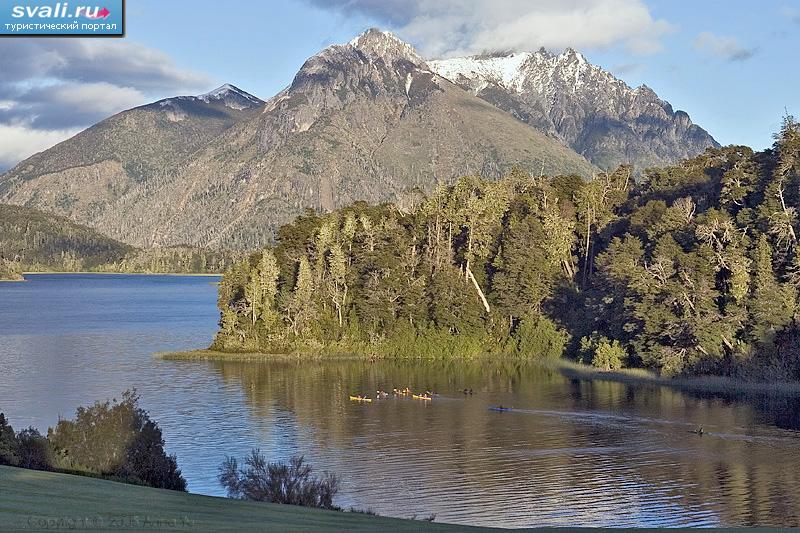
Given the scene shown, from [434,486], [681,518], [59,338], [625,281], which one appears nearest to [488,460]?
[434,486]

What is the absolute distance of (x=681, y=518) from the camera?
48406mm

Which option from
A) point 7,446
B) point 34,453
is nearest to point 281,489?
point 34,453

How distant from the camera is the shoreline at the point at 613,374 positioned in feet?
293

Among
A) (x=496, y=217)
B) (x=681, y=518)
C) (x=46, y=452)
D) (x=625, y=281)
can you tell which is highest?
(x=496, y=217)

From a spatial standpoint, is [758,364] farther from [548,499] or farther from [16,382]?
[16,382]

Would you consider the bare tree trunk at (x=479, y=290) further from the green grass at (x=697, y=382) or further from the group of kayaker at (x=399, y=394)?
A: the group of kayaker at (x=399, y=394)

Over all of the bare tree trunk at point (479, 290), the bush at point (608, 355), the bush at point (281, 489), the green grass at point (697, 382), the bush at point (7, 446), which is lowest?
the bush at point (281, 489)

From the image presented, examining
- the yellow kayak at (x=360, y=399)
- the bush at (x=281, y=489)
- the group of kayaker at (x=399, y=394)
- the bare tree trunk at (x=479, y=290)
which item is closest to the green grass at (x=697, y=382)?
the bare tree trunk at (x=479, y=290)

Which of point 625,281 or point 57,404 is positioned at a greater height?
point 625,281

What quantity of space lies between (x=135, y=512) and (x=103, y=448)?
16.8 metres

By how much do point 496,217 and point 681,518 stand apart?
240ft

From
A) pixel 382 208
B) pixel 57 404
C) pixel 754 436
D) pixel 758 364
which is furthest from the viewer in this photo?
pixel 382 208

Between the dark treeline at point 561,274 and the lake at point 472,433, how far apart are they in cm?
609

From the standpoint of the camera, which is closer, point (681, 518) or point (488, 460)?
point (681, 518)
